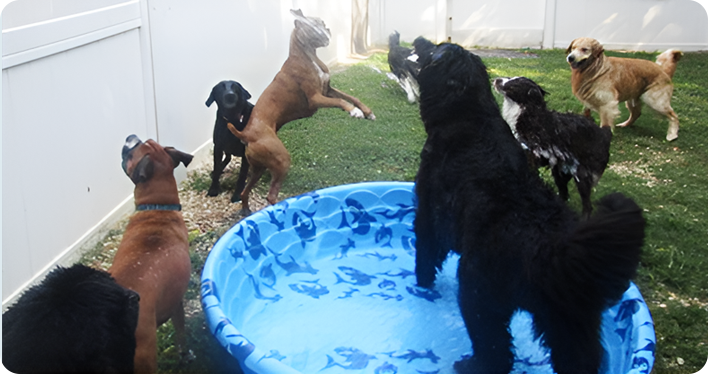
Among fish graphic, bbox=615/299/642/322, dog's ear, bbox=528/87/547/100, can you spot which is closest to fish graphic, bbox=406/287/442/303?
fish graphic, bbox=615/299/642/322

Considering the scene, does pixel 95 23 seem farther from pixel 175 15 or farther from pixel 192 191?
pixel 192 191

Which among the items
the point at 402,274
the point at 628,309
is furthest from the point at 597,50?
the point at 402,274

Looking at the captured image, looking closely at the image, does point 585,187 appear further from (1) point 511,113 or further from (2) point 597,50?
(2) point 597,50

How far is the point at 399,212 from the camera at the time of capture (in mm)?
3062

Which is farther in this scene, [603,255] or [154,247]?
[154,247]

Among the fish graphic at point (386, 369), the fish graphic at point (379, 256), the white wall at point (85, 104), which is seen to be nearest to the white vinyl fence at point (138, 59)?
the white wall at point (85, 104)

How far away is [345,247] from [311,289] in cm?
39

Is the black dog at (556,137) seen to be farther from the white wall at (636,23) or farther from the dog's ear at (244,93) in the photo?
the dog's ear at (244,93)

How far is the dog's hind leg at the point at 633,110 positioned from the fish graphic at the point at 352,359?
1.81m

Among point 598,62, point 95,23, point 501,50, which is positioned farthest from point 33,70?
point 598,62

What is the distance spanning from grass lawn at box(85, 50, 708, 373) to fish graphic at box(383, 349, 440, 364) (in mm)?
918

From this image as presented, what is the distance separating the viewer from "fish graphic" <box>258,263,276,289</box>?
8.49ft

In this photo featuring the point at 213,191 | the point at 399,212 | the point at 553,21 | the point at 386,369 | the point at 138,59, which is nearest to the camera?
the point at 138,59

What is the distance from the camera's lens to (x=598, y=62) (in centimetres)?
285
